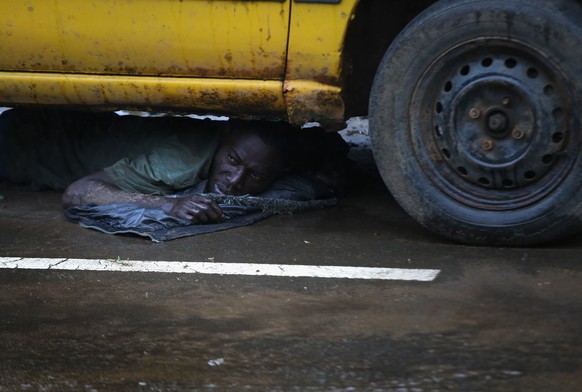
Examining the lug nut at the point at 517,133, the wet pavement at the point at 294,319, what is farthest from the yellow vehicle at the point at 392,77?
the wet pavement at the point at 294,319

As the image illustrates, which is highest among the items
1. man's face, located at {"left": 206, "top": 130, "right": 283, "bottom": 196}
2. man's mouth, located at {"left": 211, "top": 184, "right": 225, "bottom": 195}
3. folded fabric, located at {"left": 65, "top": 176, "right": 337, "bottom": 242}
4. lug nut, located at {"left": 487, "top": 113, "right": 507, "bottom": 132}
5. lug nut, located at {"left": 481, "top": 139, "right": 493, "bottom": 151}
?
lug nut, located at {"left": 487, "top": 113, "right": 507, "bottom": 132}

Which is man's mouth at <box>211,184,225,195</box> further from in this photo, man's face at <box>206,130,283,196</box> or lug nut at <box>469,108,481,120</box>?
lug nut at <box>469,108,481,120</box>

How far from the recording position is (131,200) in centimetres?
489

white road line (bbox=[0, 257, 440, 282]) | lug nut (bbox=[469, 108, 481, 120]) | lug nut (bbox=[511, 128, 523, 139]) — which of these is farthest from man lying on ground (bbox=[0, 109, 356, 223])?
lug nut (bbox=[511, 128, 523, 139])

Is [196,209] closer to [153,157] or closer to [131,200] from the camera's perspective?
[131,200]

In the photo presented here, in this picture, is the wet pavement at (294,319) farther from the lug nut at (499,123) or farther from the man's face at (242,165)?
the lug nut at (499,123)

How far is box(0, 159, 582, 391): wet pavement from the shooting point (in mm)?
3000

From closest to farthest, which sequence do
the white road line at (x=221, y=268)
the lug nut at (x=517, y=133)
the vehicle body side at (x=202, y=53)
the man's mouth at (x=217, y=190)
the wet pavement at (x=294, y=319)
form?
the wet pavement at (x=294, y=319), the white road line at (x=221, y=268), the lug nut at (x=517, y=133), the vehicle body side at (x=202, y=53), the man's mouth at (x=217, y=190)

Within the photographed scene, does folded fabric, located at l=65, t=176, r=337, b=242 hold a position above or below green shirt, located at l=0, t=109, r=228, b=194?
below

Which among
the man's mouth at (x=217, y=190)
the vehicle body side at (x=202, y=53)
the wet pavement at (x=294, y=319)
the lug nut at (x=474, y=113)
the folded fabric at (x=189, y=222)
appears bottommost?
the wet pavement at (x=294, y=319)

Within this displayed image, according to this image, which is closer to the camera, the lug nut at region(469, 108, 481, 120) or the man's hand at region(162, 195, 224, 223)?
the lug nut at region(469, 108, 481, 120)

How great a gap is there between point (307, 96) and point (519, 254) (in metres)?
1.15

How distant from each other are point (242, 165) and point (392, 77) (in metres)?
1.06

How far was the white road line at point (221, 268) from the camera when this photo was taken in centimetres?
393
